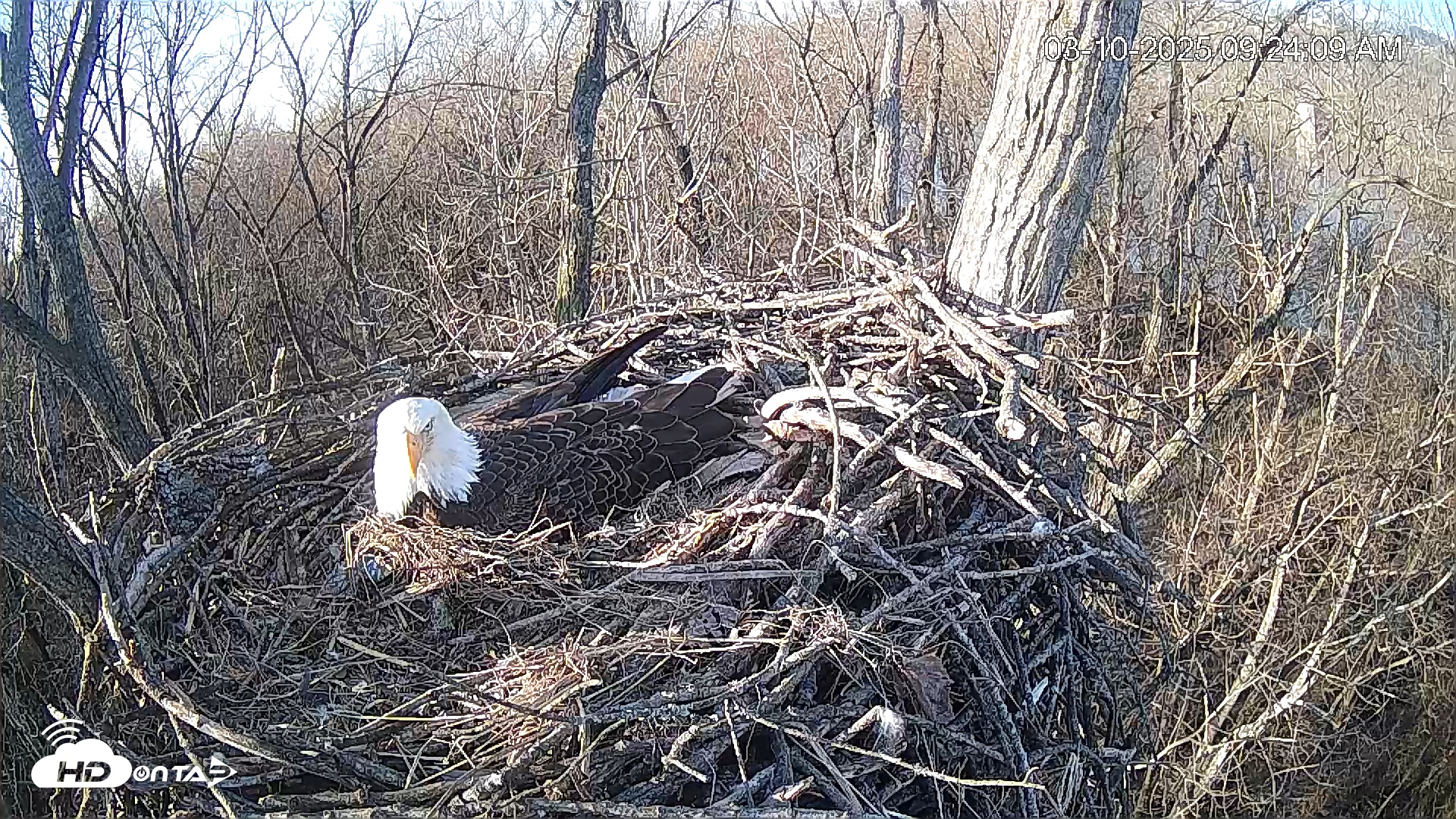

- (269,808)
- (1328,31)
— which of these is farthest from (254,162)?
(1328,31)

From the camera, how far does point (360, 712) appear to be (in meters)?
2.89

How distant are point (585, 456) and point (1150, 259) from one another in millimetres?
6069

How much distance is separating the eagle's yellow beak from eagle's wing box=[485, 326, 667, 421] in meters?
Answer: 0.66

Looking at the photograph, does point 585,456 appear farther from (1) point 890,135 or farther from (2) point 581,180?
(1) point 890,135

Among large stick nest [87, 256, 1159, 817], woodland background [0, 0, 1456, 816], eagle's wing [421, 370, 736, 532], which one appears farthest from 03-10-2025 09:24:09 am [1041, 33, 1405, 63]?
eagle's wing [421, 370, 736, 532]

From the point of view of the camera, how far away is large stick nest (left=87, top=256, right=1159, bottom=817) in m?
2.64

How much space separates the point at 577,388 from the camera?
4.09 meters

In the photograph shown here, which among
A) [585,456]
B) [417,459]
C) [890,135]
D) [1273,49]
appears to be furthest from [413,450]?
[1273,49]

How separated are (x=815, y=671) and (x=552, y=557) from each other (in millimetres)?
945

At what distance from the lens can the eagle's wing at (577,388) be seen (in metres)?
4.06

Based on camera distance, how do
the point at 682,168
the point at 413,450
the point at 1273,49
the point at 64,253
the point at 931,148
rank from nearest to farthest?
the point at 413,450, the point at 64,253, the point at 1273,49, the point at 682,168, the point at 931,148

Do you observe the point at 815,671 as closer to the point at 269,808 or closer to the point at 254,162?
the point at 269,808

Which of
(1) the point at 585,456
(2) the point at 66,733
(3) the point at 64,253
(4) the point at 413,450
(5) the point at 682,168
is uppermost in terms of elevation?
(5) the point at 682,168

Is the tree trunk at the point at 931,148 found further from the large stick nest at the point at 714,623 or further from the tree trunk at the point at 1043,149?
the large stick nest at the point at 714,623
